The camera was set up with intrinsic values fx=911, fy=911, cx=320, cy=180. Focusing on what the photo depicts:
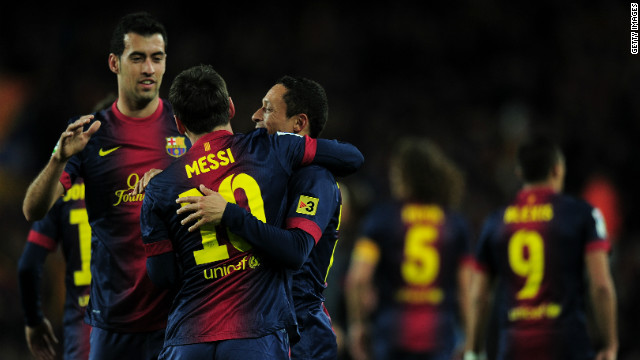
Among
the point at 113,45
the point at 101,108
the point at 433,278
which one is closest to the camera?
the point at 113,45

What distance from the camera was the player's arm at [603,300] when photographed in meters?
5.75

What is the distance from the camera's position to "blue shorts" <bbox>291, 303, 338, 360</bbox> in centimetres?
447

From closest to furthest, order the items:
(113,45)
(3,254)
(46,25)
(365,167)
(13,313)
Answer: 1. (113,45)
2. (13,313)
3. (3,254)
4. (365,167)
5. (46,25)

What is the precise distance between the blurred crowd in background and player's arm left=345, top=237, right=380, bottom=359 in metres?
4.41

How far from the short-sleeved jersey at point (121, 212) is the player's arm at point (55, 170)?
0.75 feet

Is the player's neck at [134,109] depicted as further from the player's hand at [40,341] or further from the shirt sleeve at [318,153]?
the player's hand at [40,341]

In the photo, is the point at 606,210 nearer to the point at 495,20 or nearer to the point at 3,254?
the point at 495,20

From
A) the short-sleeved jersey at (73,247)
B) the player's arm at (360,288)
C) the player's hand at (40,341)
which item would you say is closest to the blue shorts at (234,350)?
the short-sleeved jersey at (73,247)

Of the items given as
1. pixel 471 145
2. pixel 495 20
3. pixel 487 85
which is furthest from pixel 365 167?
pixel 495 20

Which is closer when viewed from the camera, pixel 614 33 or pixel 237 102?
pixel 237 102

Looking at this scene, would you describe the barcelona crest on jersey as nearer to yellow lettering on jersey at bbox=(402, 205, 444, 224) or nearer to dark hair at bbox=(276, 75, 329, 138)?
dark hair at bbox=(276, 75, 329, 138)

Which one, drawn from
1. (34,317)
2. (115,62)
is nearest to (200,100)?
(115,62)

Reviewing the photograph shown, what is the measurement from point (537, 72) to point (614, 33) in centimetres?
147

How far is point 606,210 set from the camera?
12.7 meters
